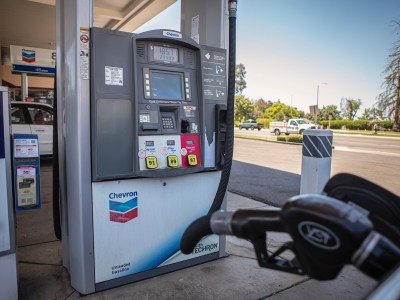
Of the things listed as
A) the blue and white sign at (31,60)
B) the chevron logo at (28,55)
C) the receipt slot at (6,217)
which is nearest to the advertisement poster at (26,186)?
the receipt slot at (6,217)

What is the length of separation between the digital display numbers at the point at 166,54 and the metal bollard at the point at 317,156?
1.75 m

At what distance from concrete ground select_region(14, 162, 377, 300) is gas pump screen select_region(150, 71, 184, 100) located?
1.55m

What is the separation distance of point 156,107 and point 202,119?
464 mm

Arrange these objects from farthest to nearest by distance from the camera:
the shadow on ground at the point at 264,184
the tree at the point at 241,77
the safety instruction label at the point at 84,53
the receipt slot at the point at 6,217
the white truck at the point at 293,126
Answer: the tree at the point at 241,77, the white truck at the point at 293,126, the shadow on ground at the point at 264,184, the safety instruction label at the point at 84,53, the receipt slot at the point at 6,217

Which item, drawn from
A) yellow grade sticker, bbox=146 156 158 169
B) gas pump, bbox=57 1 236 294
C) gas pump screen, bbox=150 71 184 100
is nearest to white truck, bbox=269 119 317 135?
gas pump, bbox=57 1 236 294

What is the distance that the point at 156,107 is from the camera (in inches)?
106

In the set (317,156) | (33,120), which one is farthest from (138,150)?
(33,120)

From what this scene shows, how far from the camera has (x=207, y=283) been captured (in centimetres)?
284

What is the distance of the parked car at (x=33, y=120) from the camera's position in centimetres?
816

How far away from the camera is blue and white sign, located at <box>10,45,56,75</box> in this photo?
10484mm

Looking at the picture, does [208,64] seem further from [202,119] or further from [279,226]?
[279,226]

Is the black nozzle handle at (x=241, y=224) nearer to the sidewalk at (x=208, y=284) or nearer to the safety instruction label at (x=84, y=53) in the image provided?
the safety instruction label at (x=84, y=53)

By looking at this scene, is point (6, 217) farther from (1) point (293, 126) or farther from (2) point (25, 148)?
(1) point (293, 126)

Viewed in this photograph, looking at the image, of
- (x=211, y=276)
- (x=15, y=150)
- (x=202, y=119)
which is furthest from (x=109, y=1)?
(x=211, y=276)
